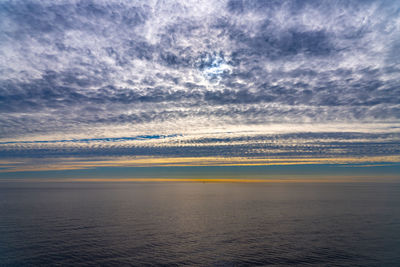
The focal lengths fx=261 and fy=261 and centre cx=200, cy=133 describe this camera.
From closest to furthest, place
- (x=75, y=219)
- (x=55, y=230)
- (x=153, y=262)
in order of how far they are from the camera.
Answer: (x=153, y=262) → (x=55, y=230) → (x=75, y=219)

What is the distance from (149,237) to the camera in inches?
2028

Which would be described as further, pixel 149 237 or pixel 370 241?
pixel 149 237

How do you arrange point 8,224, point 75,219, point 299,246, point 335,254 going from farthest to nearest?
point 75,219, point 8,224, point 299,246, point 335,254

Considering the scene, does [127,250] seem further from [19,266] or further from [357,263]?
[357,263]

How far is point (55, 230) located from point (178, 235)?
27331 millimetres

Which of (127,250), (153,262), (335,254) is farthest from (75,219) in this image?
(335,254)

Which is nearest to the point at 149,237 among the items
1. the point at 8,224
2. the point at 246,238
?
the point at 246,238

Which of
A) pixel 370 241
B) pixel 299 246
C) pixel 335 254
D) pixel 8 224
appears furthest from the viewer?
pixel 8 224

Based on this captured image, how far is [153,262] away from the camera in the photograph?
36.8 meters

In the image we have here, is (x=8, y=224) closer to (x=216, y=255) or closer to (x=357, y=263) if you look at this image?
(x=216, y=255)

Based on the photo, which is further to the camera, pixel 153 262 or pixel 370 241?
pixel 370 241

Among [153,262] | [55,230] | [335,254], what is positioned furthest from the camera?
[55,230]

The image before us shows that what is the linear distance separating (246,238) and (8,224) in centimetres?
5823

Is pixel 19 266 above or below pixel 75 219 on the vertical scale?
above
